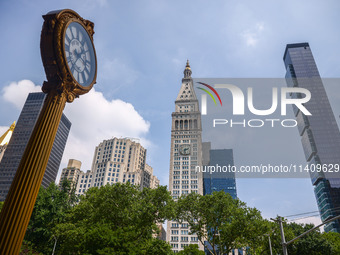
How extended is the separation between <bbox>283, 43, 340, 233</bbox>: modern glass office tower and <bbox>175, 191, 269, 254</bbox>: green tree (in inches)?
4076

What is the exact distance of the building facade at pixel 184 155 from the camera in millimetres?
87250

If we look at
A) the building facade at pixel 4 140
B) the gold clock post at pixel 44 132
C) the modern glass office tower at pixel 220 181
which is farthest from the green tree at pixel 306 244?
the building facade at pixel 4 140

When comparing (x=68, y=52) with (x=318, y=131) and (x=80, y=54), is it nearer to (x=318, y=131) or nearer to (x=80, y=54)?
(x=80, y=54)

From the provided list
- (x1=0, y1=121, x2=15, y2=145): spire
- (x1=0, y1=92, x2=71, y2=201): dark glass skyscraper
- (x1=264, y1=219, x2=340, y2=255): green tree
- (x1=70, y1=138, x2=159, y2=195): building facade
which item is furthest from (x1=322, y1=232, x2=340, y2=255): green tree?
(x1=0, y1=121, x2=15, y2=145): spire

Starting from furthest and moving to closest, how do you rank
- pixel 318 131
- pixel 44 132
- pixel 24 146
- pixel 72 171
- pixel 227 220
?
pixel 24 146 → pixel 72 171 → pixel 318 131 → pixel 227 220 → pixel 44 132

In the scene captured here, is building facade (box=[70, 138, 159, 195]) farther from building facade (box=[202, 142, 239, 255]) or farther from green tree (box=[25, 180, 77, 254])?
green tree (box=[25, 180, 77, 254])

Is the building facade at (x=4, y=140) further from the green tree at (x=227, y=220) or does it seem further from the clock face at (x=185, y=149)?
the green tree at (x=227, y=220)

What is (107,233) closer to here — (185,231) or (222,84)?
(222,84)

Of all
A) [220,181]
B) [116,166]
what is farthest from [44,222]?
[220,181]

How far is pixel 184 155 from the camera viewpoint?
102375 millimetres

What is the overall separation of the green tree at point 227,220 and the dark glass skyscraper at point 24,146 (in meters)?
127

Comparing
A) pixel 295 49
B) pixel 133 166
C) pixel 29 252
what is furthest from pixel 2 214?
pixel 295 49

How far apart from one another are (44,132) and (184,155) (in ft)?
293

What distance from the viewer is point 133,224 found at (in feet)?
103
